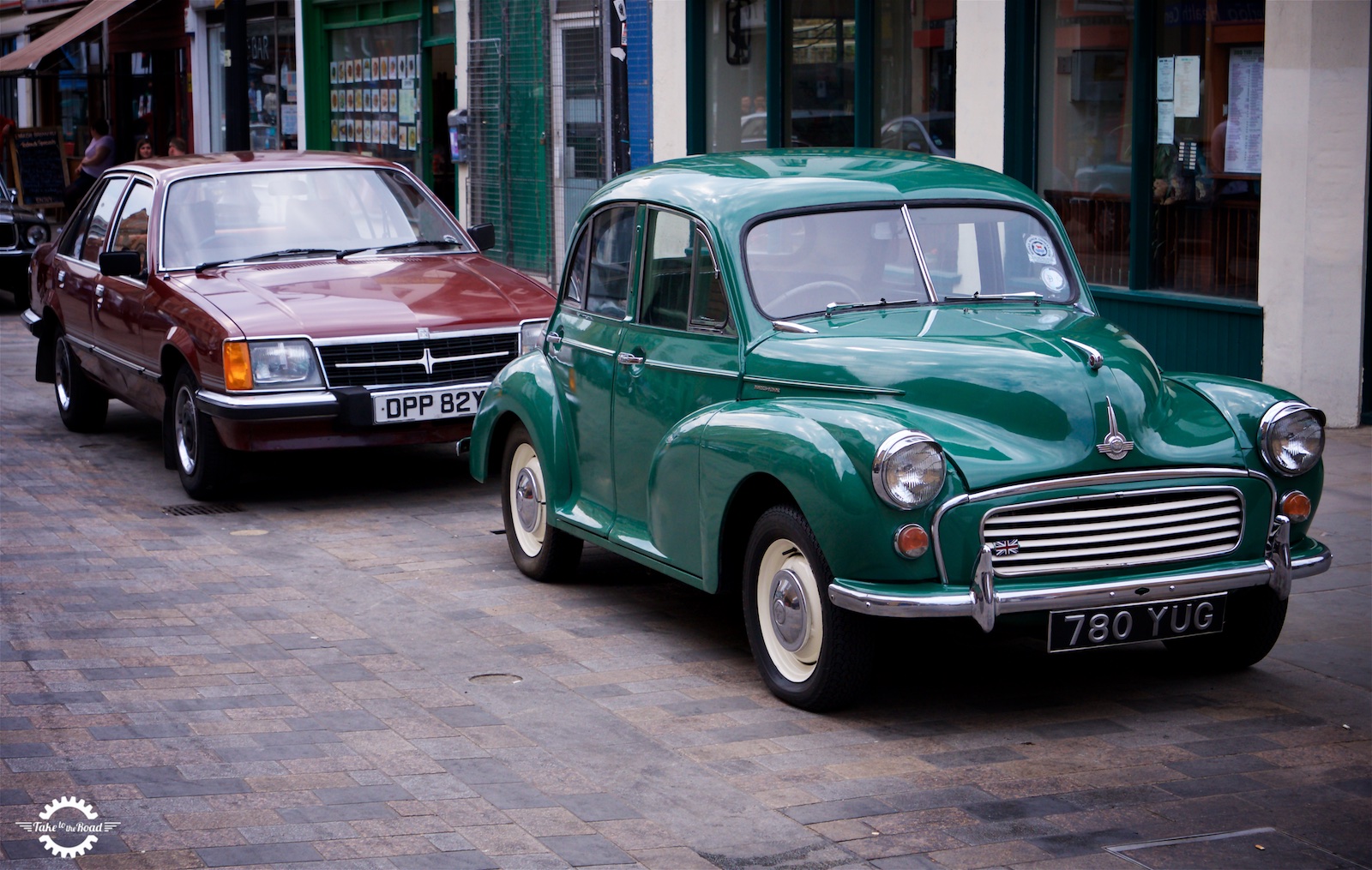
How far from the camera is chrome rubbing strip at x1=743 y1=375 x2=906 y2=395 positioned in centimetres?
567

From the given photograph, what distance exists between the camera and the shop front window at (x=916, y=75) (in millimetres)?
13891

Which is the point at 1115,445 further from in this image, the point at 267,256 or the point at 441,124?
the point at 441,124

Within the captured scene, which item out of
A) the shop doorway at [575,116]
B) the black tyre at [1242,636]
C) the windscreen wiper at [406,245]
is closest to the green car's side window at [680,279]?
the black tyre at [1242,636]

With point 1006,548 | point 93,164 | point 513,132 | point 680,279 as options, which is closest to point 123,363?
point 680,279

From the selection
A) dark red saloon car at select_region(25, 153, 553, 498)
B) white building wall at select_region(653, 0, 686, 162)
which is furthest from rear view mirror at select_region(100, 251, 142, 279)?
white building wall at select_region(653, 0, 686, 162)

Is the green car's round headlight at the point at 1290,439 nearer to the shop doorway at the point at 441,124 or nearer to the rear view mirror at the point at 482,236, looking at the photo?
the rear view mirror at the point at 482,236

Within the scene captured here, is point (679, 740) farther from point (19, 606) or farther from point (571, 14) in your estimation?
point (571, 14)

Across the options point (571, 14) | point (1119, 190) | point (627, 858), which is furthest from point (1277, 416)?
point (571, 14)

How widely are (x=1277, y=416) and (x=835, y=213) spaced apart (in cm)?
171

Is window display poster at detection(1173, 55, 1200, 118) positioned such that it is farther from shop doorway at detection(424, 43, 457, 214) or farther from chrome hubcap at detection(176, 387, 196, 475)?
shop doorway at detection(424, 43, 457, 214)

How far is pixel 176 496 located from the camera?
957 centimetres

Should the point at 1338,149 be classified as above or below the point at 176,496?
above

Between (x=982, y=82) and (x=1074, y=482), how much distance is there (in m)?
8.41

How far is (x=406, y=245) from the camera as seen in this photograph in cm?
1045
